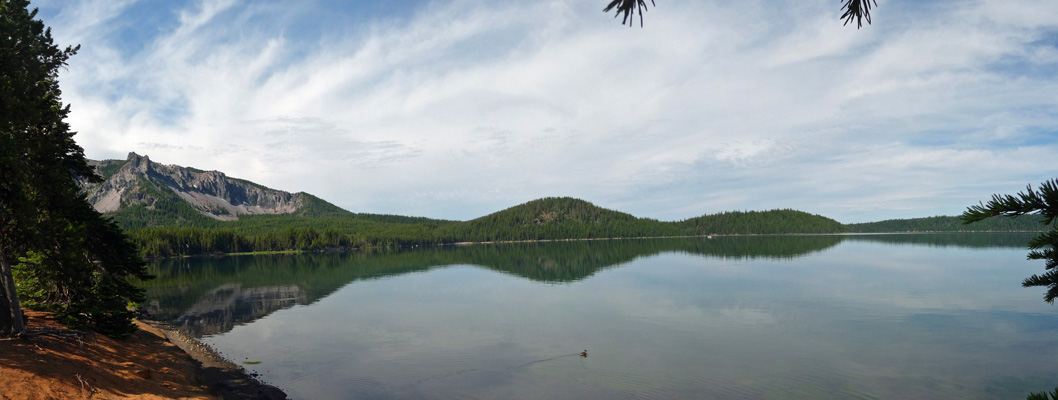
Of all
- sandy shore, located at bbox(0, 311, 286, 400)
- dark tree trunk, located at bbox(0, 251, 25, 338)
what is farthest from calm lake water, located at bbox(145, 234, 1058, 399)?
dark tree trunk, located at bbox(0, 251, 25, 338)

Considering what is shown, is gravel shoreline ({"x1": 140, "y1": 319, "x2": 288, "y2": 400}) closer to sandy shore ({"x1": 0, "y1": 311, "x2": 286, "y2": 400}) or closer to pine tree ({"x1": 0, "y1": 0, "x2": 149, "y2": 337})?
sandy shore ({"x1": 0, "y1": 311, "x2": 286, "y2": 400})

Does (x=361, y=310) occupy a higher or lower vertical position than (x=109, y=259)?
lower

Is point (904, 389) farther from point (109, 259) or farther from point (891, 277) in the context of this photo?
point (891, 277)

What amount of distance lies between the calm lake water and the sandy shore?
312cm

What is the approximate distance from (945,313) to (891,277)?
98.3 feet

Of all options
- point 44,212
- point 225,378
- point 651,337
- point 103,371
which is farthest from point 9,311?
point 651,337

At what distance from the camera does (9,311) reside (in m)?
19.6

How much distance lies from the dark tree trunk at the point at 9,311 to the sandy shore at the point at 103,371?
1.69ft

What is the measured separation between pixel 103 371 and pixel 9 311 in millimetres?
4054

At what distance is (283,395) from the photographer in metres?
25.9

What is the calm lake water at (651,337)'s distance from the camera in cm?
2708

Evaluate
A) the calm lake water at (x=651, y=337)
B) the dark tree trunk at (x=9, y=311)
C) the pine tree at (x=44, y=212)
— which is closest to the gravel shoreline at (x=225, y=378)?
the calm lake water at (x=651, y=337)

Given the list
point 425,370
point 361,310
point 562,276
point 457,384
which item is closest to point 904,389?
point 457,384

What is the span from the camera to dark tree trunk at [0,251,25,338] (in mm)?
19344
